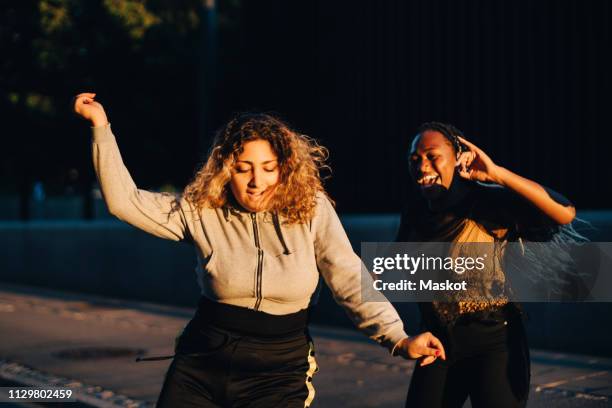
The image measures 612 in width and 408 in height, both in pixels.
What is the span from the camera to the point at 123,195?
10.6 ft

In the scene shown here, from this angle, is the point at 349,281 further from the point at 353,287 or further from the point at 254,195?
the point at 254,195

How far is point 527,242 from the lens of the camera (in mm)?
4066

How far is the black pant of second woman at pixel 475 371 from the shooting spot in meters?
3.80

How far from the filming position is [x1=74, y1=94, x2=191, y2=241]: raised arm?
315 centimetres

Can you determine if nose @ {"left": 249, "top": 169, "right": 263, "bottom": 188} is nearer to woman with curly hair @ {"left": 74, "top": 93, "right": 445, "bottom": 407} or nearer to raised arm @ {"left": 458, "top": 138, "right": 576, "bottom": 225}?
woman with curly hair @ {"left": 74, "top": 93, "right": 445, "bottom": 407}

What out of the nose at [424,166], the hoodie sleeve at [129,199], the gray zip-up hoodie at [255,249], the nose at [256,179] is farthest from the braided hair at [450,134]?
the hoodie sleeve at [129,199]

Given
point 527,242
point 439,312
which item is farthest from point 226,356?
point 527,242

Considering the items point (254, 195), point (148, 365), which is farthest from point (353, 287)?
point (148, 365)

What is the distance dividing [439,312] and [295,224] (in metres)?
0.95

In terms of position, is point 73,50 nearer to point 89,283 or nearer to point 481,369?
point 89,283

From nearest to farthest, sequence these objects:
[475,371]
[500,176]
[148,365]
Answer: [500,176]
[475,371]
[148,365]

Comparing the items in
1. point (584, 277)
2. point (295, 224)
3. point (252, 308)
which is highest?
point (295, 224)

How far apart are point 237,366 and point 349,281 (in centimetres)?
50

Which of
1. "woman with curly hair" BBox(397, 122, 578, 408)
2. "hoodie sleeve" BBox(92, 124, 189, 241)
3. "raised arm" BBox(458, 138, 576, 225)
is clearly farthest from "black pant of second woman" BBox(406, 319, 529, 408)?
"hoodie sleeve" BBox(92, 124, 189, 241)
